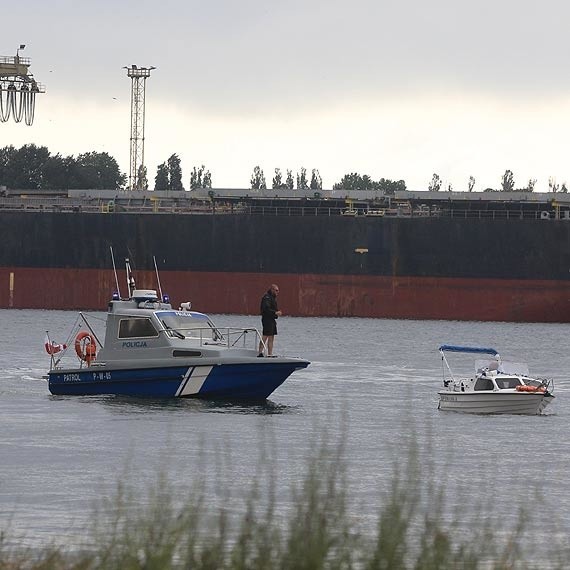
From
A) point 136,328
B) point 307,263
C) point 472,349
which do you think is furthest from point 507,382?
point 307,263

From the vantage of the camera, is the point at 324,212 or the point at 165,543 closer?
the point at 165,543

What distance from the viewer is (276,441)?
18.7 m

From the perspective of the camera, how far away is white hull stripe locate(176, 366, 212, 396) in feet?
74.3

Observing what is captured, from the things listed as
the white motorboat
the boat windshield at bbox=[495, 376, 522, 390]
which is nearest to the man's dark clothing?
the white motorboat

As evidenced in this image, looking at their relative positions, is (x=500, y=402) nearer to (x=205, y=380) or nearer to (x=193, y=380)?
(x=205, y=380)

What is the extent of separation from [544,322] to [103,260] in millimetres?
21557

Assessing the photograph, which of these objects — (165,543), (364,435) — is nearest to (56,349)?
(364,435)

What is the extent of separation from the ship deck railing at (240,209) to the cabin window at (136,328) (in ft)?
144

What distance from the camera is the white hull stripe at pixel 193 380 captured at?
74.3 feet

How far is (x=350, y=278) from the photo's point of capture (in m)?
65.0

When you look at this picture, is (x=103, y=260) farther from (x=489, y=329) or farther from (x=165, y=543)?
(x=165, y=543)

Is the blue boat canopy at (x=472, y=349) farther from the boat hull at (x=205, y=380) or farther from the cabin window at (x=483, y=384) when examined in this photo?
the boat hull at (x=205, y=380)

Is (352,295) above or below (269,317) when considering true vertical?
below

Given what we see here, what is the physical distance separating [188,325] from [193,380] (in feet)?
4.19
